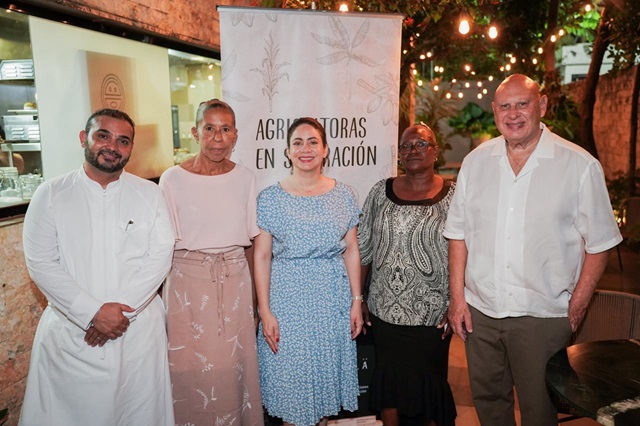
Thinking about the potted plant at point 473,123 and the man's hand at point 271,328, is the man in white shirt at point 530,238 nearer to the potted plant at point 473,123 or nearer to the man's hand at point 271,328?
the man's hand at point 271,328

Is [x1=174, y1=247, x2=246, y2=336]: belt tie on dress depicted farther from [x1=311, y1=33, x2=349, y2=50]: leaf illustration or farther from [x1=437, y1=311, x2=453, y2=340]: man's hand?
[x1=311, y1=33, x2=349, y2=50]: leaf illustration

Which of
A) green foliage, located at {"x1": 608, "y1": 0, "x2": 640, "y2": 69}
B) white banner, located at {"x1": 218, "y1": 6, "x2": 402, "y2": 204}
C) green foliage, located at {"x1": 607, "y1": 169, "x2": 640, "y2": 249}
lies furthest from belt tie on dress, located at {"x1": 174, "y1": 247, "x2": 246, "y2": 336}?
green foliage, located at {"x1": 608, "y1": 0, "x2": 640, "y2": 69}

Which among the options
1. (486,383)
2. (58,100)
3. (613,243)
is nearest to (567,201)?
(613,243)

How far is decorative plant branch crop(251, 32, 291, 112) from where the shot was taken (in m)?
3.32

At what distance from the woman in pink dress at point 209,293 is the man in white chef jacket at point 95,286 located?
20cm

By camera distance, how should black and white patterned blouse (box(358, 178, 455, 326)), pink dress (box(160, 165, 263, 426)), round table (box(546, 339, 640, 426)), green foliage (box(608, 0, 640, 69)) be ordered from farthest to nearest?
green foliage (box(608, 0, 640, 69)) → black and white patterned blouse (box(358, 178, 455, 326)) → pink dress (box(160, 165, 263, 426)) → round table (box(546, 339, 640, 426))

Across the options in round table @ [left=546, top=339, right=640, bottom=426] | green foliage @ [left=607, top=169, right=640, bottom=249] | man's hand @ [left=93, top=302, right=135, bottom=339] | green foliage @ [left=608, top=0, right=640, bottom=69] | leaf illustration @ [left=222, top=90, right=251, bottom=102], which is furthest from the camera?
green foliage @ [left=607, top=169, right=640, bottom=249]

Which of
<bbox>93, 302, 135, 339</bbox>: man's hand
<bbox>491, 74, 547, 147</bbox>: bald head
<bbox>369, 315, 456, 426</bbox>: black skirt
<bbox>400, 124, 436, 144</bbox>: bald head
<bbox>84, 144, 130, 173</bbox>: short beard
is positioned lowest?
<bbox>369, 315, 456, 426</bbox>: black skirt

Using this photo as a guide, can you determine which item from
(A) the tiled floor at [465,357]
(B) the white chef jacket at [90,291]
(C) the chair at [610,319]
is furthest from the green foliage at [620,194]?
(B) the white chef jacket at [90,291]

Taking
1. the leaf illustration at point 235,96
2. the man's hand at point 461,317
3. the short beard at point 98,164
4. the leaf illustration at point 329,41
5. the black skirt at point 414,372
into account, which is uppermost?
the leaf illustration at point 329,41

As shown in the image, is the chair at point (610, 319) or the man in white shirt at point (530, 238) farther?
the chair at point (610, 319)

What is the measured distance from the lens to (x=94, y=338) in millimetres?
2443

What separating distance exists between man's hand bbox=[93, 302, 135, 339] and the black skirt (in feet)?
4.37

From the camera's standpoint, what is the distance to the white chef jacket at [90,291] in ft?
7.94
